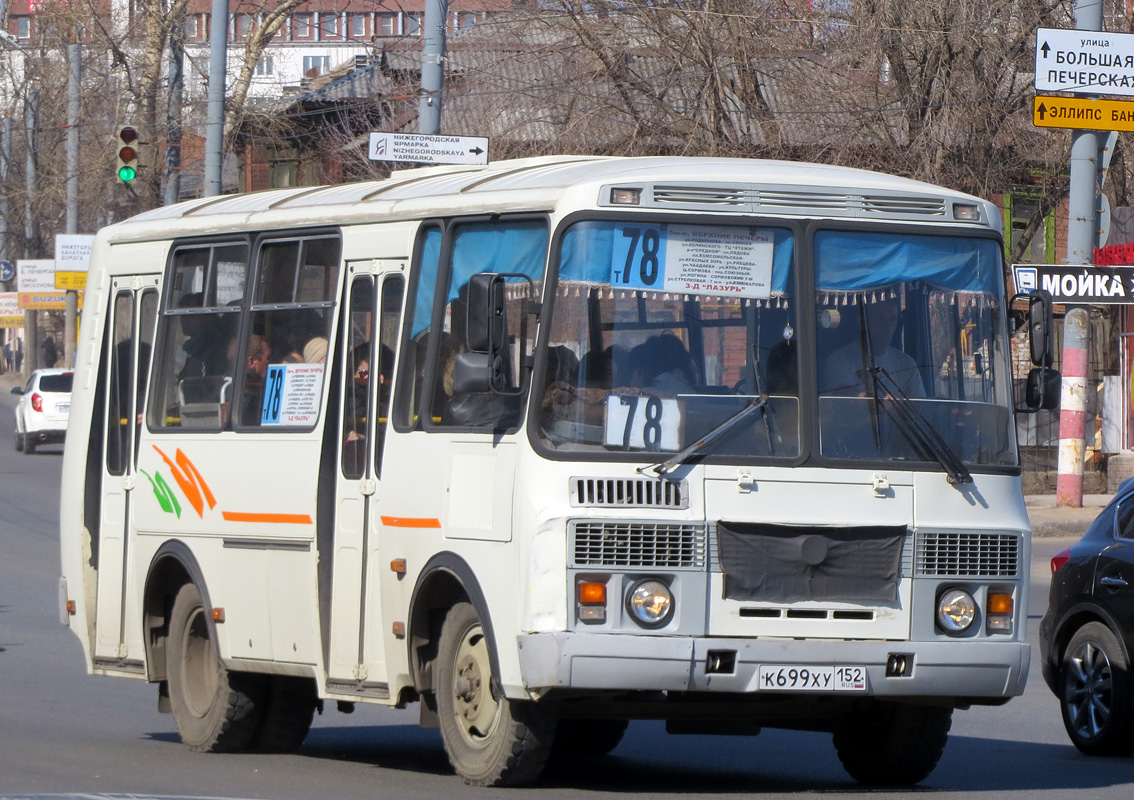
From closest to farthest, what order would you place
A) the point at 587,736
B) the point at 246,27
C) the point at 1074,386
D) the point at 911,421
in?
1. the point at 911,421
2. the point at 587,736
3. the point at 1074,386
4. the point at 246,27

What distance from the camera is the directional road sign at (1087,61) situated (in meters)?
20.2

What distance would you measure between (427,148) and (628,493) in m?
12.5

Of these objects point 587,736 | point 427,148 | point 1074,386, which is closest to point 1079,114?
point 1074,386

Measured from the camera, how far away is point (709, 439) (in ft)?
25.2

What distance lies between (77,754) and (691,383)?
3.85 meters

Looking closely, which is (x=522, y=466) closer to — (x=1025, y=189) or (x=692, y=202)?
(x=692, y=202)

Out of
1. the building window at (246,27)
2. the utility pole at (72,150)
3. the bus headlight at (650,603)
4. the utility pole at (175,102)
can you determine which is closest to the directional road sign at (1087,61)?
the bus headlight at (650,603)

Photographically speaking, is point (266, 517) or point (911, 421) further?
point (266, 517)

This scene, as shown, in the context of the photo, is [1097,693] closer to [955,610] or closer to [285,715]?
[955,610]

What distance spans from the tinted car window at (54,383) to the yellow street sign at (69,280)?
15110 millimetres

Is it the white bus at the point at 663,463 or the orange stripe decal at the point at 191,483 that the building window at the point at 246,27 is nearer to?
the orange stripe decal at the point at 191,483

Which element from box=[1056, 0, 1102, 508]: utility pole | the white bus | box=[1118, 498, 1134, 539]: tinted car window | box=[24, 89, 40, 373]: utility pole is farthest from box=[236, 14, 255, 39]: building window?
the white bus

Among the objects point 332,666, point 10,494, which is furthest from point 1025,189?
point 332,666

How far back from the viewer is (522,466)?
767cm
